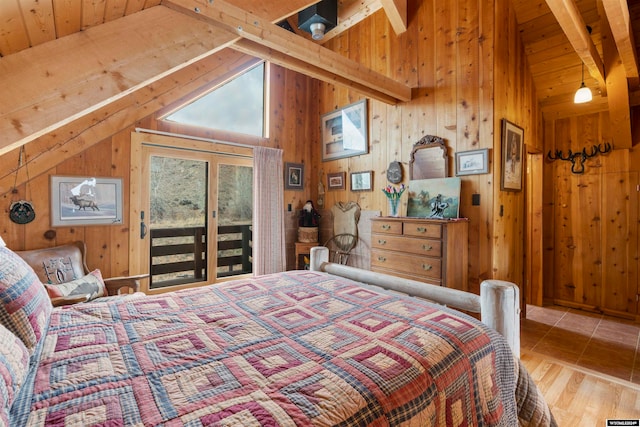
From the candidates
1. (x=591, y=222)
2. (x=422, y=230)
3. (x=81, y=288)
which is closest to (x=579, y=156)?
(x=591, y=222)

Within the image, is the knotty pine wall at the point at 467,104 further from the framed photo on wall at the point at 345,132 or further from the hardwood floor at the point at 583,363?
the hardwood floor at the point at 583,363

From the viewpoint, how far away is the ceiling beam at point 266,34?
5.77 ft

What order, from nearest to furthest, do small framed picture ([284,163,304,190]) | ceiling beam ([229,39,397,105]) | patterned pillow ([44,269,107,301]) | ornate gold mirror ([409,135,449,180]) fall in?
patterned pillow ([44,269,107,301]) → ceiling beam ([229,39,397,105]) → ornate gold mirror ([409,135,449,180]) → small framed picture ([284,163,304,190])

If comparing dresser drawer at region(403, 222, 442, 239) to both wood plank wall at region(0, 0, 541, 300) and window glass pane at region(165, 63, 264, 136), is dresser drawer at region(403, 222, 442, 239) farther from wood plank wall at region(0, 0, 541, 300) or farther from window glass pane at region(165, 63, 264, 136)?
window glass pane at region(165, 63, 264, 136)

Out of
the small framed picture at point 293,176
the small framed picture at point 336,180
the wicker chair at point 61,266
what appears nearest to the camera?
the wicker chair at point 61,266

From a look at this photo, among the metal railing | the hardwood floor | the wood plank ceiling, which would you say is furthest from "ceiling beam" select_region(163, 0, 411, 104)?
the hardwood floor

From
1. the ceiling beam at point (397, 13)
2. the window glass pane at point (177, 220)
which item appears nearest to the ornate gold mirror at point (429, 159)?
the ceiling beam at point (397, 13)

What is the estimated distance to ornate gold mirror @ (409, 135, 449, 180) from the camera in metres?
3.06

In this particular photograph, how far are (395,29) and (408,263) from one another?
2758mm

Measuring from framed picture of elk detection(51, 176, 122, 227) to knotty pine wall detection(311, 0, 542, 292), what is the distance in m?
2.91

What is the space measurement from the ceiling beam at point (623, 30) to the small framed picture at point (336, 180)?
2828 mm

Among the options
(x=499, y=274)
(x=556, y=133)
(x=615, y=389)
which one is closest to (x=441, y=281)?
(x=499, y=274)

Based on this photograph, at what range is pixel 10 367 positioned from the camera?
0.80m

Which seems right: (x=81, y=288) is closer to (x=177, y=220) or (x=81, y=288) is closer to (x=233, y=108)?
(x=177, y=220)
